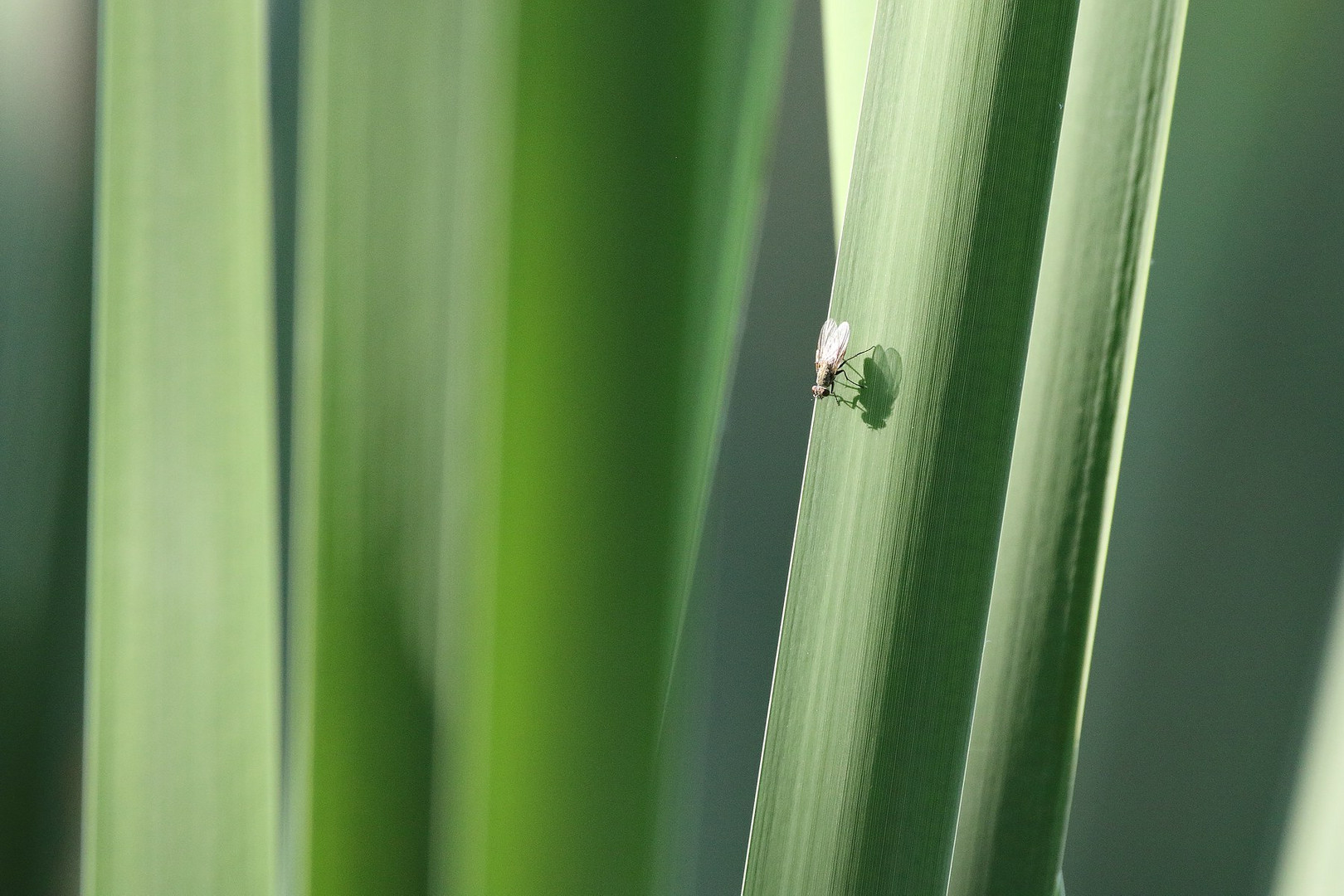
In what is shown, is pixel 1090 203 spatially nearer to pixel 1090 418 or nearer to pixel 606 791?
pixel 1090 418

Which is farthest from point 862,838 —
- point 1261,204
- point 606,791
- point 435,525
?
point 1261,204

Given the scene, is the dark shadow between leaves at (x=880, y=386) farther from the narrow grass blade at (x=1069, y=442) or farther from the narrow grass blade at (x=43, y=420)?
the narrow grass blade at (x=43, y=420)

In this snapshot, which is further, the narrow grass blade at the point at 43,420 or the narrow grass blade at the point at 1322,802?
the narrow grass blade at the point at 43,420

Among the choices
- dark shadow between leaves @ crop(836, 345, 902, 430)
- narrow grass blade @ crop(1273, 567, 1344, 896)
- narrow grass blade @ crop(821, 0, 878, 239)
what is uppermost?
narrow grass blade @ crop(821, 0, 878, 239)

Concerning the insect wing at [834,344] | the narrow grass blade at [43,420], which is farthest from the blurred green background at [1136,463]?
the insect wing at [834,344]

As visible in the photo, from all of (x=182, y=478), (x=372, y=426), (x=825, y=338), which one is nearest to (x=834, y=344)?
(x=825, y=338)

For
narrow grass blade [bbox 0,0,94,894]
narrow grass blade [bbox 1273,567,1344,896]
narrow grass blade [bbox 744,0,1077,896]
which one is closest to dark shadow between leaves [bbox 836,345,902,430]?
narrow grass blade [bbox 744,0,1077,896]

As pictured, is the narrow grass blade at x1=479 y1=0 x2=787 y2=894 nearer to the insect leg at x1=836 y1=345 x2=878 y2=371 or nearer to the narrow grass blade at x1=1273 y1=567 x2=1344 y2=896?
the insect leg at x1=836 y1=345 x2=878 y2=371

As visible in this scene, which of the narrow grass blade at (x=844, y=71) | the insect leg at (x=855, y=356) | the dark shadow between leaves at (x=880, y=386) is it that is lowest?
the dark shadow between leaves at (x=880, y=386)
